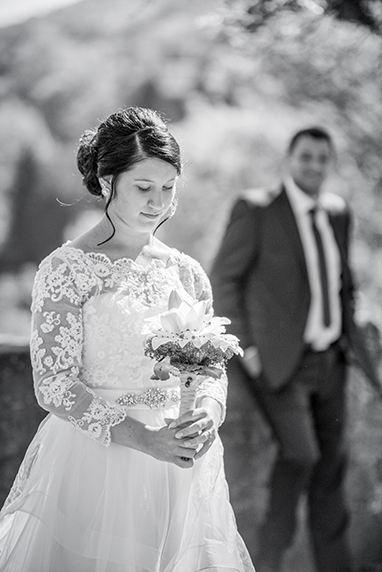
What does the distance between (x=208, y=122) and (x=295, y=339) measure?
129 centimetres

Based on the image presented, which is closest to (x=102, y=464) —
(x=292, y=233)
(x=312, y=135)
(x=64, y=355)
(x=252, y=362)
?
(x=64, y=355)

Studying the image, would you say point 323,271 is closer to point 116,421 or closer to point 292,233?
point 292,233

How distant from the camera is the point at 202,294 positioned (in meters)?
2.58

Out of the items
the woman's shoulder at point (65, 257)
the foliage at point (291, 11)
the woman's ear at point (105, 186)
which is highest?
the foliage at point (291, 11)

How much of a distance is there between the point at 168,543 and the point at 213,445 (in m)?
0.33

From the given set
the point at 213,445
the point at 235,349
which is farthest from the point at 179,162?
the point at 213,445

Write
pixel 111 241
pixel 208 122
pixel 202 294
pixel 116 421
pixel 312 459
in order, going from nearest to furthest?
pixel 116 421 < pixel 111 241 < pixel 202 294 < pixel 312 459 < pixel 208 122

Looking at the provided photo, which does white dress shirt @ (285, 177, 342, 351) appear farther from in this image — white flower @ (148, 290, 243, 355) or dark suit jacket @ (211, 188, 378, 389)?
white flower @ (148, 290, 243, 355)

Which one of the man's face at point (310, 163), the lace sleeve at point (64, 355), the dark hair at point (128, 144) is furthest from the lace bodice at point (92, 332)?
the man's face at point (310, 163)

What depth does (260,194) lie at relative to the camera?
13.9 ft

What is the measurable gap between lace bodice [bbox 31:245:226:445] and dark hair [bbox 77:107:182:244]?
22 cm

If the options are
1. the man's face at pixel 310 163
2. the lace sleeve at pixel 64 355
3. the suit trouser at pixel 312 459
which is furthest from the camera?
the man's face at pixel 310 163

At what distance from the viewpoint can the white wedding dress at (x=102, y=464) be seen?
2.21m

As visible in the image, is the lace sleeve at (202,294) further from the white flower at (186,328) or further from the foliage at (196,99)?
the foliage at (196,99)
